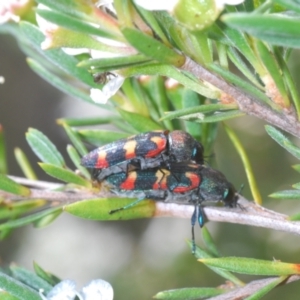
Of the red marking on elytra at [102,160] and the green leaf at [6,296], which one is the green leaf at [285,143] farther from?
the green leaf at [6,296]

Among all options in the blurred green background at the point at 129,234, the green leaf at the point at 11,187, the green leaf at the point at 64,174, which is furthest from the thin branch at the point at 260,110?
the blurred green background at the point at 129,234

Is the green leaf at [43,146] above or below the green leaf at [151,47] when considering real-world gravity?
below

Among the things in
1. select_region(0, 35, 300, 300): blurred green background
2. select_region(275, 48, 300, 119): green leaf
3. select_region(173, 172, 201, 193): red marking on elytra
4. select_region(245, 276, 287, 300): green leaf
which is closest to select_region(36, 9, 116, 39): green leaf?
select_region(275, 48, 300, 119): green leaf

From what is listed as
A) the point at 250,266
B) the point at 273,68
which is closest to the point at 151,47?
the point at 273,68

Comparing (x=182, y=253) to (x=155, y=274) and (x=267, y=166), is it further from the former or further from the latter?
(x=267, y=166)

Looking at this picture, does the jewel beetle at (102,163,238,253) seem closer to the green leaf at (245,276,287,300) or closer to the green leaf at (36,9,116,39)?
the green leaf at (245,276,287,300)
